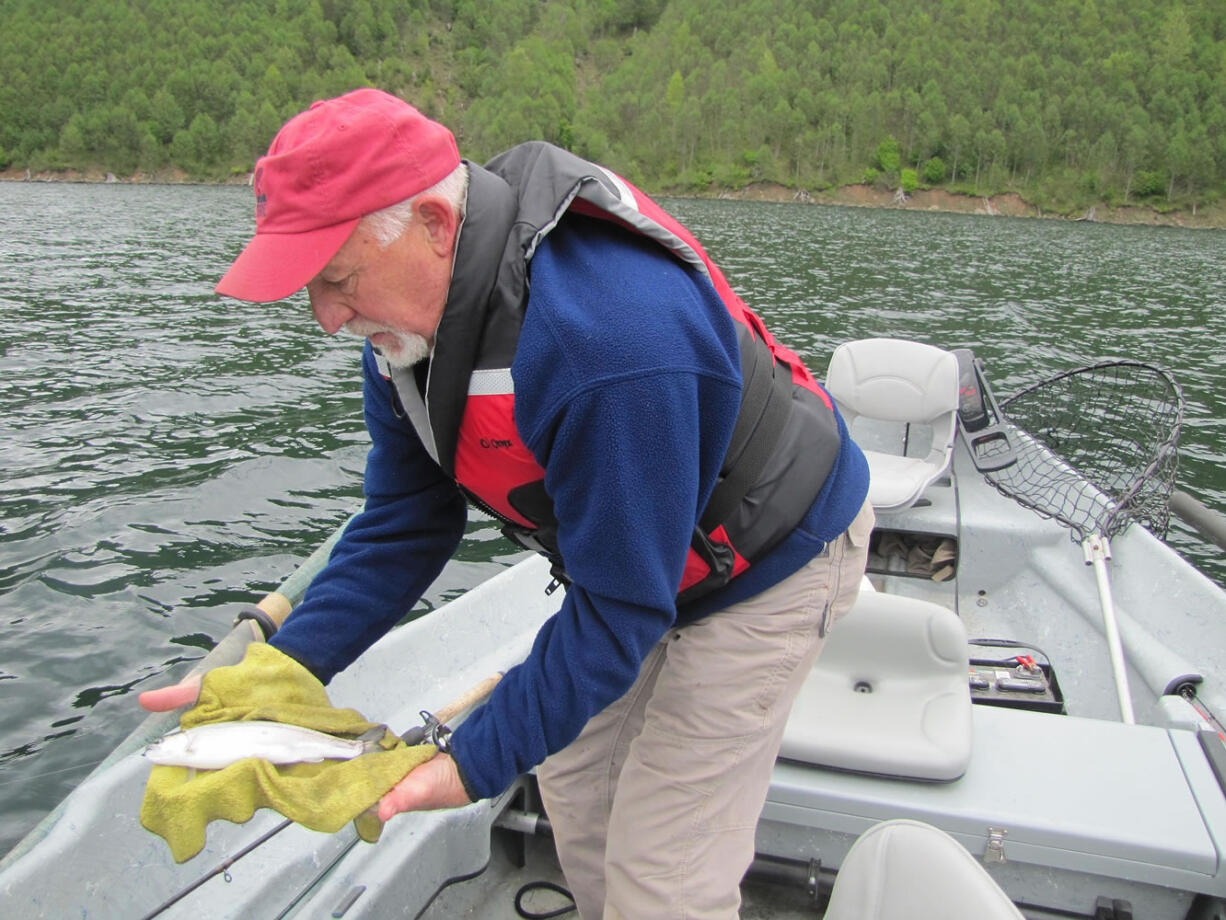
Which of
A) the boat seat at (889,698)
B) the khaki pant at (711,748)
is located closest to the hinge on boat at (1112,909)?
the boat seat at (889,698)

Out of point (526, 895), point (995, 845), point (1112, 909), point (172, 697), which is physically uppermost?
point (172, 697)

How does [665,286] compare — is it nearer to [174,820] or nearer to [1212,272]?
[174,820]

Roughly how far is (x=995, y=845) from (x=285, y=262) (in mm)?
2513

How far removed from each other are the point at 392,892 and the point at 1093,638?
380 centimetres

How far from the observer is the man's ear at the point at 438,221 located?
5.30 ft

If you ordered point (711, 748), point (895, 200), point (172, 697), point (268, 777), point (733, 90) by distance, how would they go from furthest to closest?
point (733, 90) → point (895, 200) → point (172, 697) → point (711, 748) → point (268, 777)

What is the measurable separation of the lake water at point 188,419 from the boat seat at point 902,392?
387 cm

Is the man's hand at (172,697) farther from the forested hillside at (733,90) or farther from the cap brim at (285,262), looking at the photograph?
the forested hillside at (733,90)

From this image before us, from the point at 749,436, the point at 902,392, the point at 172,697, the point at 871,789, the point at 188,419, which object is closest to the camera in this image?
the point at 749,436

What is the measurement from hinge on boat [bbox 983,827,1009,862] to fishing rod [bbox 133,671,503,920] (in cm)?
153

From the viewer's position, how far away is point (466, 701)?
308cm

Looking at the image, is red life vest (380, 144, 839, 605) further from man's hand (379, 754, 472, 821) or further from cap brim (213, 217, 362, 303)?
man's hand (379, 754, 472, 821)

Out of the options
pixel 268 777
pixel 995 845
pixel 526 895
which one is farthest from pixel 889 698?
pixel 268 777

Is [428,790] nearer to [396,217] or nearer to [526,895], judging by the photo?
[396,217]
